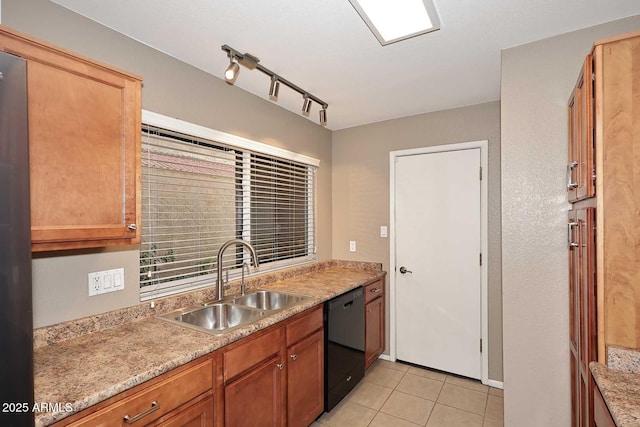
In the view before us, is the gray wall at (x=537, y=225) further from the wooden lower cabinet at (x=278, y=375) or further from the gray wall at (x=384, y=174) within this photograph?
the wooden lower cabinet at (x=278, y=375)

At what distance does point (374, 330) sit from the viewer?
311cm

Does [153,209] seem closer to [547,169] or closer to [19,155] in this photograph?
[19,155]

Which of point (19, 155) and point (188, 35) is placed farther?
point (188, 35)

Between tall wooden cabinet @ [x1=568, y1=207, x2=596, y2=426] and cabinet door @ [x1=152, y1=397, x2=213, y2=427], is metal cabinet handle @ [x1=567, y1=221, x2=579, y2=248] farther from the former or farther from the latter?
cabinet door @ [x1=152, y1=397, x2=213, y2=427]

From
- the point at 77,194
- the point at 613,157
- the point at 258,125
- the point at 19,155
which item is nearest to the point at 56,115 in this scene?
the point at 77,194

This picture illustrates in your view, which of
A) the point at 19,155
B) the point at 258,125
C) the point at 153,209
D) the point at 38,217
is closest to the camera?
the point at 19,155

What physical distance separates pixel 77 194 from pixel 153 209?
0.67m

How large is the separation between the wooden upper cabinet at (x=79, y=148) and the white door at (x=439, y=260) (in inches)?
98.6

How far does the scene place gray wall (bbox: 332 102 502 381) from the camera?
285cm

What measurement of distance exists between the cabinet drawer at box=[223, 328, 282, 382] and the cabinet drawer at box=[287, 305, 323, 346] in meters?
0.10

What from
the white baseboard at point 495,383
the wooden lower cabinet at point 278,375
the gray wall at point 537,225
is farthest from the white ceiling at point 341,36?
the white baseboard at point 495,383

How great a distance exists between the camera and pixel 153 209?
6.44 feet

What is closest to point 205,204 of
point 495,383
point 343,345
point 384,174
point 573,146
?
point 343,345

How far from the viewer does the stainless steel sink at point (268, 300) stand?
2.38 metres
